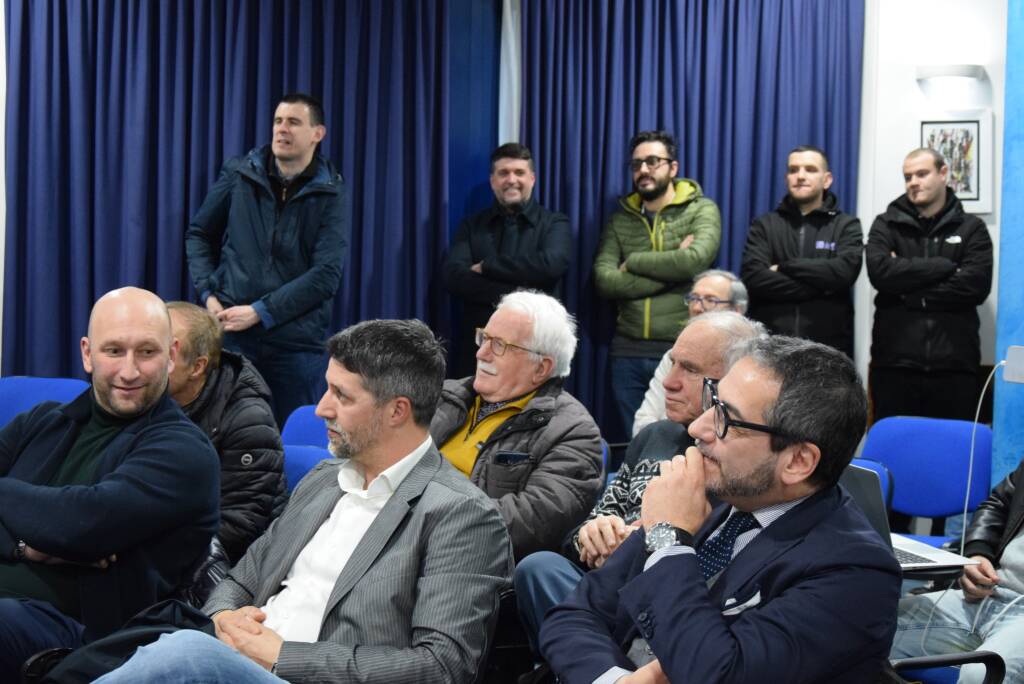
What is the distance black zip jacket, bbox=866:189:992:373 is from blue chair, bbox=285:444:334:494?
3104 mm

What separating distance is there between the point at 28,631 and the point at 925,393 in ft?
13.6

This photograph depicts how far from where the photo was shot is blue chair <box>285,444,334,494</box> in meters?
3.20

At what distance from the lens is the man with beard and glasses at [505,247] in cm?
536

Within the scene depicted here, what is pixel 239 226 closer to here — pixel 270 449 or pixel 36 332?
pixel 36 332

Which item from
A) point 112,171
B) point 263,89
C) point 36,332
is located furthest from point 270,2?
point 36,332

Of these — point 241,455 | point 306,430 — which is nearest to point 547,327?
point 241,455

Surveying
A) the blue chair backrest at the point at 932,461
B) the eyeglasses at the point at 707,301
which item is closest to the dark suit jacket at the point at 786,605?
the blue chair backrest at the point at 932,461

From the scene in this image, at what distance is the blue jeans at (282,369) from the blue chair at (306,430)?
0.88 m

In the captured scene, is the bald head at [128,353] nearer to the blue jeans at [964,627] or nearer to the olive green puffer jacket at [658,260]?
the blue jeans at [964,627]

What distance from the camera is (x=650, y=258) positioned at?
17.9 feet

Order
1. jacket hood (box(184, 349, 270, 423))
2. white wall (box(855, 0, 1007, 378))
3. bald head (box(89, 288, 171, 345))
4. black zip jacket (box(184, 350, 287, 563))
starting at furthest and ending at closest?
white wall (box(855, 0, 1007, 378)) → jacket hood (box(184, 349, 270, 423)) → black zip jacket (box(184, 350, 287, 563)) → bald head (box(89, 288, 171, 345))

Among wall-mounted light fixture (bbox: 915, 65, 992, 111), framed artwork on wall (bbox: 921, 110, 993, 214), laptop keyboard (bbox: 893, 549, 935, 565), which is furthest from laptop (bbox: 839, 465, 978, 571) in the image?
wall-mounted light fixture (bbox: 915, 65, 992, 111)

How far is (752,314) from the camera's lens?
555 cm

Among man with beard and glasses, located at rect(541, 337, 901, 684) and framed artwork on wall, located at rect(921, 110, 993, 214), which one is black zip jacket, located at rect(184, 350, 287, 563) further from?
framed artwork on wall, located at rect(921, 110, 993, 214)
